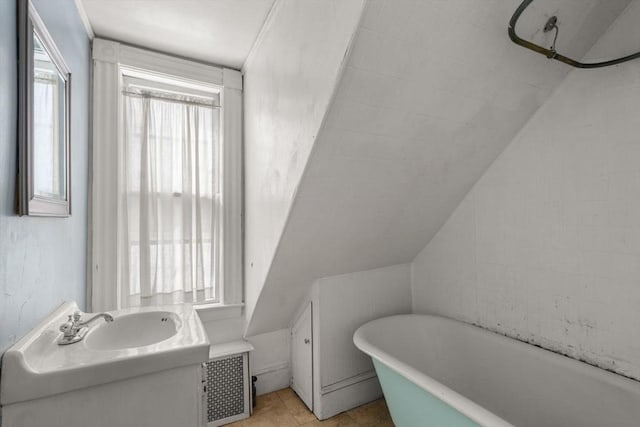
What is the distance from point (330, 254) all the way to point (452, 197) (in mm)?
843

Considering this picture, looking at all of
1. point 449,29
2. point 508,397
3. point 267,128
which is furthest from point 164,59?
point 508,397

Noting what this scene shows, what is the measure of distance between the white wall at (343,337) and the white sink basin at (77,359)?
87 cm

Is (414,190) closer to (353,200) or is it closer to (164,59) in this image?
(353,200)

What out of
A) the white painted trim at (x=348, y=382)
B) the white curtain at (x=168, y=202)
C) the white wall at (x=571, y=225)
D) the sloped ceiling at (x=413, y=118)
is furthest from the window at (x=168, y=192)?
the white wall at (x=571, y=225)

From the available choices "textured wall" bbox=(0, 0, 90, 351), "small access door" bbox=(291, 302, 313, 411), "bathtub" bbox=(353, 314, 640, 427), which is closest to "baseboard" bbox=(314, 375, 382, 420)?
"small access door" bbox=(291, 302, 313, 411)

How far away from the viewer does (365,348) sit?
5.15 feet

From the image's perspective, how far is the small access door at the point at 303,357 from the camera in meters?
2.02

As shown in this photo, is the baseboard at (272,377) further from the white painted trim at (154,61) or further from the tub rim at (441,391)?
the white painted trim at (154,61)

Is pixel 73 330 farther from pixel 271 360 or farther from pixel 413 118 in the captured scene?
pixel 413 118

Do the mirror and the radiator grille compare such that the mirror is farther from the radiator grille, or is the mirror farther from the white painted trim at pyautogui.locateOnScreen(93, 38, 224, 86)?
the radiator grille

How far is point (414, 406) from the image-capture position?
1.33 meters

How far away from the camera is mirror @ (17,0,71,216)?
3.04ft

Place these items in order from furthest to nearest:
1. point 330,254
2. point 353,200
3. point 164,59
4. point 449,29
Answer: point 164,59 → point 330,254 → point 353,200 → point 449,29

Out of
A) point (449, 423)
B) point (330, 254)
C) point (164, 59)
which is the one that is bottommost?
point (449, 423)
